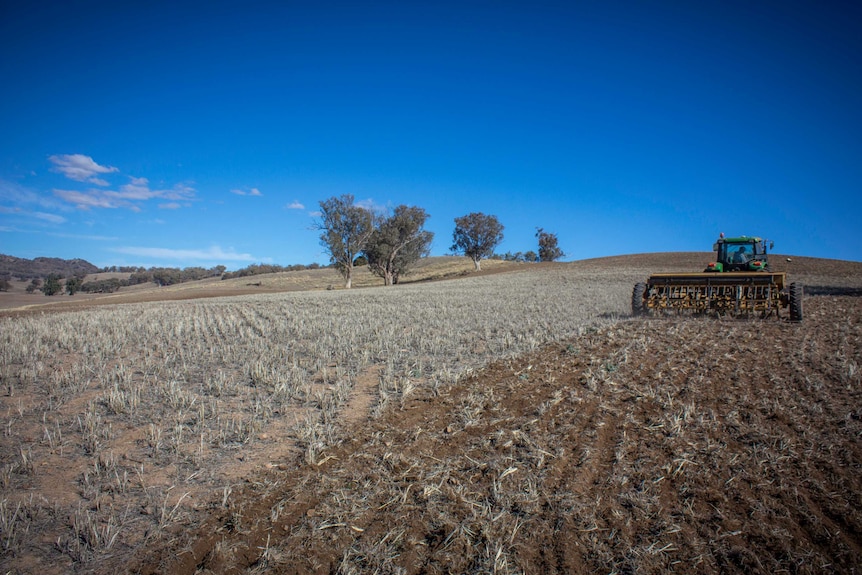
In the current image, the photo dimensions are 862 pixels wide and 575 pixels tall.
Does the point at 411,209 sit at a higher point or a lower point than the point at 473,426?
higher

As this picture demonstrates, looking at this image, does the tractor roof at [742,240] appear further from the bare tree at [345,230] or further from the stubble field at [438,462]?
the bare tree at [345,230]

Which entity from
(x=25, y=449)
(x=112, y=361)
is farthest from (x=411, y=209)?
(x=25, y=449)

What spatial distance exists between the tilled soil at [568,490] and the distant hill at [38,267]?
104581mm

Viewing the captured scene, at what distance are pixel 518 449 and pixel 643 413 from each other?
6.89 ft

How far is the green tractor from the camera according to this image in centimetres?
1334

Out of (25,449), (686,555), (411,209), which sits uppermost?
(411,209)

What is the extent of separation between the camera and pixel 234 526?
11.2 feet

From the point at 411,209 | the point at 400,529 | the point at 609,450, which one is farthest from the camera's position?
the point at 411,209

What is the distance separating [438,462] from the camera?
4.45 m

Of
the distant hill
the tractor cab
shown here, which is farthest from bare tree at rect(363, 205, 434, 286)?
the distant hill

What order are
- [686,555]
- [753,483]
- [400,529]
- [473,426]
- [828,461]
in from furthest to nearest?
[473,426]
[828,461]
[753,483]
[400,529]
[686,555]

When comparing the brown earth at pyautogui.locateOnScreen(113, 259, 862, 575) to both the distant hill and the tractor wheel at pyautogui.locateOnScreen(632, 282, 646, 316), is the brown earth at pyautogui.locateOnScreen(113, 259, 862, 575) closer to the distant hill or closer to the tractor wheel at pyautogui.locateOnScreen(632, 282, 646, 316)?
the tractor wheel at pyautogui.locateOnScreen(632, 282, 646, 316)

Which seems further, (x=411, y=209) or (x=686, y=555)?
(x=411, y=209)

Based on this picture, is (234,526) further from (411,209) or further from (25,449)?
(411,209)
